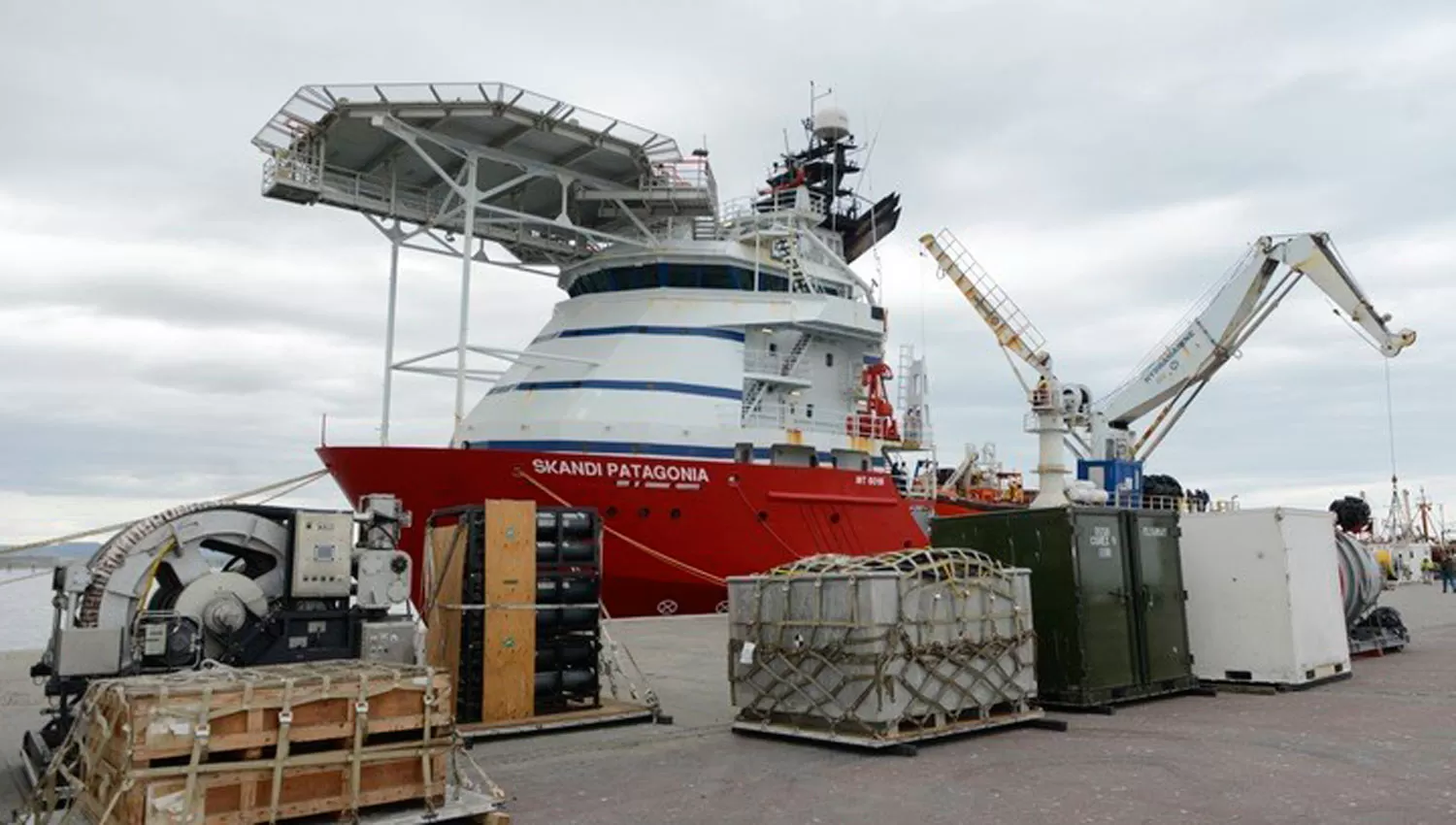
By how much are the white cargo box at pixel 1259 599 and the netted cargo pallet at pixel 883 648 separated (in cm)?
323

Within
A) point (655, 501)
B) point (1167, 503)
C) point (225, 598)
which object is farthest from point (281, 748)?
point (1167, 503)

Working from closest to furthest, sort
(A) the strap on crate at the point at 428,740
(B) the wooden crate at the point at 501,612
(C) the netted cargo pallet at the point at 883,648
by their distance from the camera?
(A) the strap on crate at the point at 428,740, (C) the netted cargo pallet at the point at 883,648, (B) the wooden crate at the point at 501,612

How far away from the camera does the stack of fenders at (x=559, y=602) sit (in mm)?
9227

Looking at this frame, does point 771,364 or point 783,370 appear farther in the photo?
point 783,370

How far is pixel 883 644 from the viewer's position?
8.23 metres

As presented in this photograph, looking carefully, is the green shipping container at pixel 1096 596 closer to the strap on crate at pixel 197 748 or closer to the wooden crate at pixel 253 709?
the wooden crate at pixel 253 709

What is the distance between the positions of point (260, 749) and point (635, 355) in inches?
598

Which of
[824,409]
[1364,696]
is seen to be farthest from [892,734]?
[824,409]

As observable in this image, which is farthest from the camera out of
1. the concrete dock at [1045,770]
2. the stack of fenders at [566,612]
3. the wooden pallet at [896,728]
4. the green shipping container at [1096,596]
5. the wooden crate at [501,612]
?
the green shipping container at [1096,596]

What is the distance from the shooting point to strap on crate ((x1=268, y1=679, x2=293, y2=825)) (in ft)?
17.6

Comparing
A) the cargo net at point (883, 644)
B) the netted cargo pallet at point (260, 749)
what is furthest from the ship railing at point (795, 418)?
the netted cargo pallet at point (260, 749)

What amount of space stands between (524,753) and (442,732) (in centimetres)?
244

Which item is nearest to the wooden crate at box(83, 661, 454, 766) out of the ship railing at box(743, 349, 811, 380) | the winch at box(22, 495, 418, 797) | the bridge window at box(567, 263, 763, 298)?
the winch at box(22, 495, 418, 797)

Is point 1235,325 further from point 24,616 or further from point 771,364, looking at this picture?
point 24,616
